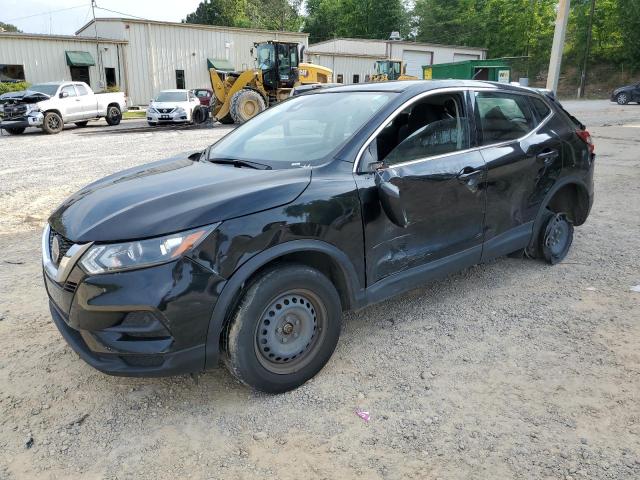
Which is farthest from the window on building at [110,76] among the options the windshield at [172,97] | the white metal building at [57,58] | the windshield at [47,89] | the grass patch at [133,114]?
the windshield at [47,89]

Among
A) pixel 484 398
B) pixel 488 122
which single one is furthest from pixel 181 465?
pixel 488 122

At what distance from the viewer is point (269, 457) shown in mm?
2428

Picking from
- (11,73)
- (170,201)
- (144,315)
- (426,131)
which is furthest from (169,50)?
(144,315)

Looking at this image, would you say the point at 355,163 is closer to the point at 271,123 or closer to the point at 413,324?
the point at 271,123

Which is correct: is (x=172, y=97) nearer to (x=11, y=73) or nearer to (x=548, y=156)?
(x=11, y=73)

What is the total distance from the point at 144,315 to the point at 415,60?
166 ft

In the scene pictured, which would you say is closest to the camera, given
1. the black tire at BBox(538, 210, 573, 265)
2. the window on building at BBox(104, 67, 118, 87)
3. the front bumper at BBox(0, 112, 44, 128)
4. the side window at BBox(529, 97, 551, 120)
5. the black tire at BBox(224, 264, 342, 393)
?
the black tire at BBox(224, 264, 342, 393)

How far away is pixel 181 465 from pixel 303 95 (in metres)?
2.89

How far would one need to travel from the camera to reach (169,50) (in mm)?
33500

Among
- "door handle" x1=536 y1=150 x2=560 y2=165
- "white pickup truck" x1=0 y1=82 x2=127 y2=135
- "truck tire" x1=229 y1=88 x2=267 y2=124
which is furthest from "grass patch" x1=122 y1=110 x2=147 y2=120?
"door handle" x1=536 y1=150 x2=560 y2=165

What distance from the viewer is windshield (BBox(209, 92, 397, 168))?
10.7ft

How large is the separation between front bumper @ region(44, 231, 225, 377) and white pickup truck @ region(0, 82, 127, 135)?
16.6m

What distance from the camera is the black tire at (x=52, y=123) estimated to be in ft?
55.1

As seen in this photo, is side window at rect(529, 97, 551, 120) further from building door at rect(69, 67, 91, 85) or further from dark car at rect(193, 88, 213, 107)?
building door at rect(69, 67, 91, 85)
